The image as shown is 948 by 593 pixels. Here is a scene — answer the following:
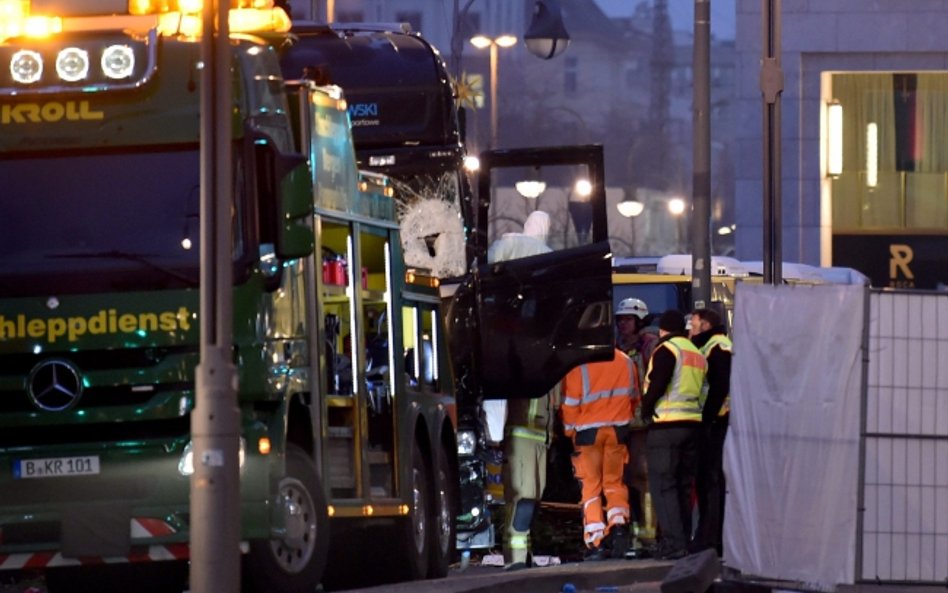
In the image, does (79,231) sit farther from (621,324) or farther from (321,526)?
(621,324)

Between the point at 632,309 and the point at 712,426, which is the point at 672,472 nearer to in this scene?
the point at 712,426

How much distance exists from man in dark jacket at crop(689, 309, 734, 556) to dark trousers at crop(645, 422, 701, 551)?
0.76 ft

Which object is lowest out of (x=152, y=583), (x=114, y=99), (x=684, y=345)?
(x=152, y=583)

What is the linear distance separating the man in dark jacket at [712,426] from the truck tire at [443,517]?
2.35 m

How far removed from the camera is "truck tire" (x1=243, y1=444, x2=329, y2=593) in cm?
1252

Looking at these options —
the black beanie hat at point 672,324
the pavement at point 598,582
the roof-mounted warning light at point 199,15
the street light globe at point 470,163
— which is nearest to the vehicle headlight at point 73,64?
the roof-mounted warning light at point 199,15

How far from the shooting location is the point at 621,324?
69.2 ft

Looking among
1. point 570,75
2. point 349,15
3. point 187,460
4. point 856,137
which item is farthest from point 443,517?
point 570,75

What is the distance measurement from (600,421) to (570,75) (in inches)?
2605

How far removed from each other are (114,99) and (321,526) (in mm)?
2595

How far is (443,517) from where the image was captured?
52.8ft

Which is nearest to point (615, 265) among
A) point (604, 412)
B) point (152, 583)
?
point (604, 412)

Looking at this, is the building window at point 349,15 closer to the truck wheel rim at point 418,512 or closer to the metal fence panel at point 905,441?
the truck wheel rim at point 418,512

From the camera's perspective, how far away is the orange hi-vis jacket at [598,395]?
18.5 metres
